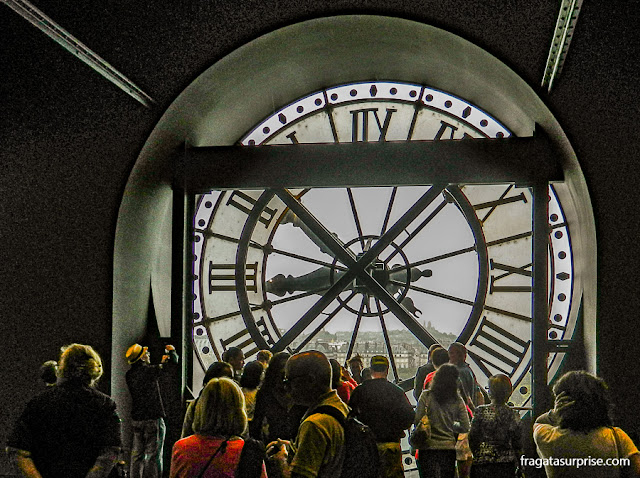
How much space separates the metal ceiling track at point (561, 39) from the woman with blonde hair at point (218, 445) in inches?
131

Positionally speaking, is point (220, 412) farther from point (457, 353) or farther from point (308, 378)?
point (457, 353)

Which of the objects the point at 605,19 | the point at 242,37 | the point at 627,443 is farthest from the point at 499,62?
the point at 627,443

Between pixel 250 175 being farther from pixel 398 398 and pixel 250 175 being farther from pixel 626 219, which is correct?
pixel 398 398

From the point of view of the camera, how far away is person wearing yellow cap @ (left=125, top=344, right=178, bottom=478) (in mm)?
6156

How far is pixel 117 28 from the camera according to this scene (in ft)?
20.5

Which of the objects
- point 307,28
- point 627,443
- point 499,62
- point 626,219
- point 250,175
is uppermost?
point 307,28

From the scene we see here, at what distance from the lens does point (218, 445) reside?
3072 millimetres

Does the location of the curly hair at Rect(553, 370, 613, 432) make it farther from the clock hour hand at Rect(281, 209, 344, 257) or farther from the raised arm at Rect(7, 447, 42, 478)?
the clock hour hand at Rect(281, 209, 344, 257)

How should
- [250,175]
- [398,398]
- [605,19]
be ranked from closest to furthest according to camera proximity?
[398,398], [605,19], [250,175]

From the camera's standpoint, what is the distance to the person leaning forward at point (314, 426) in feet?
10.1

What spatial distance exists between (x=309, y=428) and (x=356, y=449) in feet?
0.73

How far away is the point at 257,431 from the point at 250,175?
2.84 metres

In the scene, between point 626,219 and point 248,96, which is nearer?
point 626,219

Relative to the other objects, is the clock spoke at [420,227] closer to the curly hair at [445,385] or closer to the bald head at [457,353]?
the bald head at [457,353]
